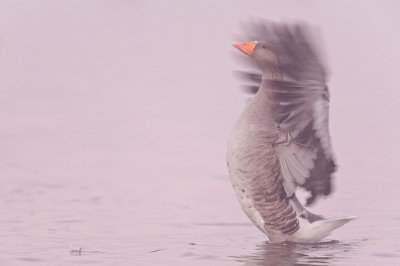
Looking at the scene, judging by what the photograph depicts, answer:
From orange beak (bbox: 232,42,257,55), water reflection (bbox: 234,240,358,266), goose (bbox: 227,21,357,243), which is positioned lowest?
water reflection (bbox: 234,240,358,266)

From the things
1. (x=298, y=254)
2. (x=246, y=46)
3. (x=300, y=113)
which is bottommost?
(x=298, y=254)

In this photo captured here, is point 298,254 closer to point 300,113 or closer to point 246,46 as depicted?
point 300,113

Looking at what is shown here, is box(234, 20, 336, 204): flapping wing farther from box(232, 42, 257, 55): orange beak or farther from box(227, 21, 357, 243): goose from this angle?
box(232, 42, 257, 55): orange beak

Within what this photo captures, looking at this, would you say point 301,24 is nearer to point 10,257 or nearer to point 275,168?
point 275,168

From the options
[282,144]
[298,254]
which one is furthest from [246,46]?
[298,254]

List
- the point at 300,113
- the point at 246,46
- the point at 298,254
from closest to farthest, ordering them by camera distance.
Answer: the point at 298,254
the point at 300,113
the point at 246,46

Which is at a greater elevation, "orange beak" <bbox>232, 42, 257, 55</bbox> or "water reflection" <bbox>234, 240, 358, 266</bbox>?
"orange beak" <bbox>232, 42, 257, 55</bbox>

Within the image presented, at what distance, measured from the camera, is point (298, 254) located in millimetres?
6270

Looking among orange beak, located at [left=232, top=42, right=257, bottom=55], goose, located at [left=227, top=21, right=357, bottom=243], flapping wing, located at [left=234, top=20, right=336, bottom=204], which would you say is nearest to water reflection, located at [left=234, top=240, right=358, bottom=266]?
goose, located at [left=227, top=21, right=357, bottom=243]

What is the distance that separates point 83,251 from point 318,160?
6.07 feet

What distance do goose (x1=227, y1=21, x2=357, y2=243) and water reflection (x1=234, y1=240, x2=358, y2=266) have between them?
155mm

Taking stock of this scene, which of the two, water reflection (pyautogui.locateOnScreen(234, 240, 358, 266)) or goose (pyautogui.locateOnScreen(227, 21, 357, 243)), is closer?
water reflection (pyautogui.locateOnScreen(234, 240, 358, 266))

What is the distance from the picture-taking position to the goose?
21.1 feet

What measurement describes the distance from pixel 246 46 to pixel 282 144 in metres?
0.81
